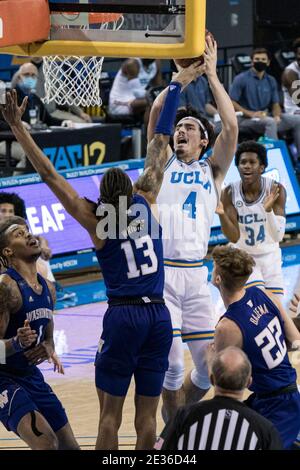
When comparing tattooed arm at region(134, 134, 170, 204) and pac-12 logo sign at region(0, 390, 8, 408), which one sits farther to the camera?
tattooed arm at region(134, 134, 170, 204)

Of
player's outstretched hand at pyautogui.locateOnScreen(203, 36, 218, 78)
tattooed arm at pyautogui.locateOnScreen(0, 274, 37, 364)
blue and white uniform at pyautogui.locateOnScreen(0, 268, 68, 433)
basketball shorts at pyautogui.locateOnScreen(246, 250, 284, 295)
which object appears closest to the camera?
tattooed arm at pyautogui.locateOnScreen(0, 274, 37, 364)

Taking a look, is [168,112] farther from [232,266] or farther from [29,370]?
[29,370]

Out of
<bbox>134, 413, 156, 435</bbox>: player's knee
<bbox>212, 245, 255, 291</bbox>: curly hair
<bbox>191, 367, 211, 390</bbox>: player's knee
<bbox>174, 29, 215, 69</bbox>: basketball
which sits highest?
<bbox>174, 29, 215, 69</bbox>: basketball

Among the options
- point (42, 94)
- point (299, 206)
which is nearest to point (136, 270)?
point (42, 94)

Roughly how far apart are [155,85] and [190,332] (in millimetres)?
11337

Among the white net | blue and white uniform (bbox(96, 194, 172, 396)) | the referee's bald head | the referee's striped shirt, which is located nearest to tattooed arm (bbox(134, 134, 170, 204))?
blue and white uniform (bbox(96, 194, 172, 396))

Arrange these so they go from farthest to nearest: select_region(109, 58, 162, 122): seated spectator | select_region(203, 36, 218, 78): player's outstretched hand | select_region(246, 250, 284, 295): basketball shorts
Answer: select_region(109, 58, 162, 122): seated spectator < select_region(246, 250, 284, 295): basketball shorts < select_region(203, 36, 218, 78): player's outstretched hand

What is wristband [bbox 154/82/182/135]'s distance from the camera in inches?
306

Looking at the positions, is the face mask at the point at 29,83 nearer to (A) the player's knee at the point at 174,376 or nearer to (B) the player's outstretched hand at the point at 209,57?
(B) the player's outstretched hand at the point at 209,57

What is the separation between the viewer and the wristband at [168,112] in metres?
7.78

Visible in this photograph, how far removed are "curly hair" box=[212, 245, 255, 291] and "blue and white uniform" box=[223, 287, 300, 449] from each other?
0.39 feet

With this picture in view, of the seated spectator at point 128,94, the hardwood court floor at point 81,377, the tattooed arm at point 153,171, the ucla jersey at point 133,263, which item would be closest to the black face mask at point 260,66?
the seated spectator at point 128,94

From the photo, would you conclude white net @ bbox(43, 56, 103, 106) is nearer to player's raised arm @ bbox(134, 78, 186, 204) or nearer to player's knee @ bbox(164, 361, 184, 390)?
player's raised arm @ bbox(134, 78, 186, 204)

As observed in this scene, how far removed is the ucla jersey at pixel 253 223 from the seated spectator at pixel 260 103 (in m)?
7.15
